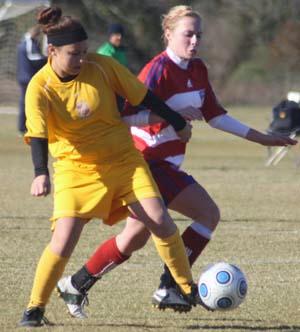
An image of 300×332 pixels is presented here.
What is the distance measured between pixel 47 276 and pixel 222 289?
923 millimetres

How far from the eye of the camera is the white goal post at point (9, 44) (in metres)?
30.9

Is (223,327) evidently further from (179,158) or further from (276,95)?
(276,95)

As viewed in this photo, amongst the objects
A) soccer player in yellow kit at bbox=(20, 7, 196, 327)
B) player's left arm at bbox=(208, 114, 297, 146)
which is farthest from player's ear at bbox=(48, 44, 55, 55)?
player's left arm at bbox=(208, 114, 297, 146)

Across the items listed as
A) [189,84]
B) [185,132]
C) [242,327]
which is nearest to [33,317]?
[242,327]

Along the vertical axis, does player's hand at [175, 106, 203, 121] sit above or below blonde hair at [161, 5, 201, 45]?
below

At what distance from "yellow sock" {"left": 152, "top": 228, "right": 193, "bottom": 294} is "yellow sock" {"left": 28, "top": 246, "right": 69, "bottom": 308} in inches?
21.4

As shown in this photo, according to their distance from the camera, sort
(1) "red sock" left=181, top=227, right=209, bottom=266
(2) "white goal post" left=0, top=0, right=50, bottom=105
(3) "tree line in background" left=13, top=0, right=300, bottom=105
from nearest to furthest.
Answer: (1) "red sock" left=181, top=227, right=209, bottom=266, (2) "white goal post" left=0, top=0, right=50, bottom=105, (3) "tree line in background" left=13, top=0, right=300, bottom=105

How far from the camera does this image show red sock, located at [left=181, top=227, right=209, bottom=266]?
6.76 m

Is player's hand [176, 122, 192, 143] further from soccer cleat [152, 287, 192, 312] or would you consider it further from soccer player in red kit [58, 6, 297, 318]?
soccer cleat [152, 287, 192, 312]

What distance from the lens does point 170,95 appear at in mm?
6645

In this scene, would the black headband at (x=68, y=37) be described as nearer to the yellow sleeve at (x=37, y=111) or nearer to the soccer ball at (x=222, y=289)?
the yellow sleeve at (x=37, y=111)

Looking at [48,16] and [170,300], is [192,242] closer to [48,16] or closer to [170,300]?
[170,300]

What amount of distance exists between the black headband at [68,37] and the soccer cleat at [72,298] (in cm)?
142

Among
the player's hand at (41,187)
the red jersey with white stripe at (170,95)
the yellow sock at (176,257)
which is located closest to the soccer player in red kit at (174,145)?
the red jersey with white stripe at (170,95)
